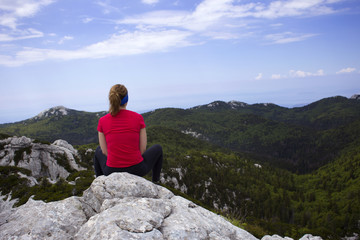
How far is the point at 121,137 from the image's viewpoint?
8602mm

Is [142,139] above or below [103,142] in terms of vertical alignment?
above

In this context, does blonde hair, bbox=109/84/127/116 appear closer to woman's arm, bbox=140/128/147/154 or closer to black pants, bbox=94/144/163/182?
woman's arm, bbox=140/128/147/154

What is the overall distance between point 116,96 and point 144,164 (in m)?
3.53

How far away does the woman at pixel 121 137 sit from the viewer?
854cm

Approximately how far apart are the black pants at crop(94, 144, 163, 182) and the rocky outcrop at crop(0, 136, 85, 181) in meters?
37.4

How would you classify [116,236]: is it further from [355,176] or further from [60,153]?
[355,176]

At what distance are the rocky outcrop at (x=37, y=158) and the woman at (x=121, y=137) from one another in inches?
1530

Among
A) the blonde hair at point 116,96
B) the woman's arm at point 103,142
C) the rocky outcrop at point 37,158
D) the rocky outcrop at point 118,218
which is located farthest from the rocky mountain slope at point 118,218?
the rocky outcrop at point 37,158

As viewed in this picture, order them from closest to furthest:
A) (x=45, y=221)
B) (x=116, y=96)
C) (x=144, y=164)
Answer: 1. (x=45, y=221)
2. (x=116, y=96)
3. (x=144, y=164)

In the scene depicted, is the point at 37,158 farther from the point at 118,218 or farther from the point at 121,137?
the point at 118,218

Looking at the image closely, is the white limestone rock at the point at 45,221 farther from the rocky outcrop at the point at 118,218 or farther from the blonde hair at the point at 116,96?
the blonde hair at the point at 116,96

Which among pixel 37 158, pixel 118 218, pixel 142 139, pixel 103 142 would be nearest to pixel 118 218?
pixel 118 218

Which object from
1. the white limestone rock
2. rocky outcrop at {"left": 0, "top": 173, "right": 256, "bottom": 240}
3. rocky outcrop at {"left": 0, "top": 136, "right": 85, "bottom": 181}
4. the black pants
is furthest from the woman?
rocky outcrop at {"left": 0, "top": 136, "right": 85, "bottom": 181}

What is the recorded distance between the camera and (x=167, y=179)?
128m
